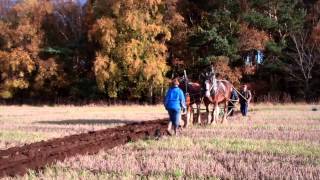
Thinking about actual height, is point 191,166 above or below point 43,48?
below

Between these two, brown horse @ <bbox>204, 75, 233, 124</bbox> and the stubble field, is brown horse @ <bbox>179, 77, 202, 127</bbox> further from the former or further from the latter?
the stubble field

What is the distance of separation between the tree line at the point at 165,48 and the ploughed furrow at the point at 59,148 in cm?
2892

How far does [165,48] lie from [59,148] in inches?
1359

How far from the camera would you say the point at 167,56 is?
48.9 metres

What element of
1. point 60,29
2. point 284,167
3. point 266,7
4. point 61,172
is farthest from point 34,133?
point 60,29

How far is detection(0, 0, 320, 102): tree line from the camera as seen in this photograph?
45.8 metres

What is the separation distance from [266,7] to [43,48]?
21.4 metres

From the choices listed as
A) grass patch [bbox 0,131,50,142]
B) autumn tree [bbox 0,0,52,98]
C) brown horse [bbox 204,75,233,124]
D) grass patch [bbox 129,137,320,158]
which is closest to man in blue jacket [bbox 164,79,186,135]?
grass patch [bbox 129,137,320,158]

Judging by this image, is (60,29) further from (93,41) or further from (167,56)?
(167,56)

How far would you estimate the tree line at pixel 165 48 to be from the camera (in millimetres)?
45781

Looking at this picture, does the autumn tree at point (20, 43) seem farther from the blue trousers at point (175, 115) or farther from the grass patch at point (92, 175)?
the grass patch at point (92, 175)

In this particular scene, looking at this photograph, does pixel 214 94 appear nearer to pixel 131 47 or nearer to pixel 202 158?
pixel 202 158

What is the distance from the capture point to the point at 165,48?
46.6m

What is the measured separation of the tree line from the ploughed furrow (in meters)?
28.9
